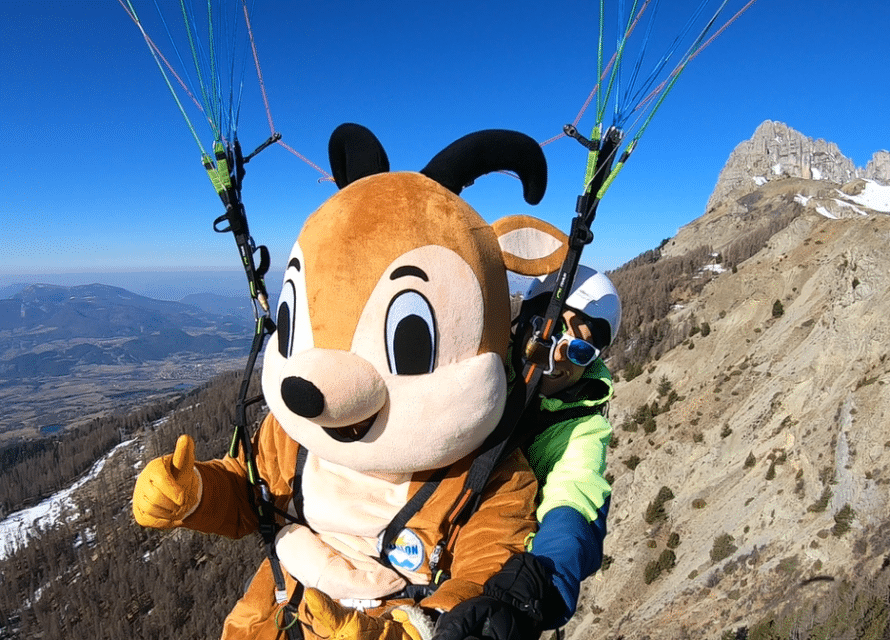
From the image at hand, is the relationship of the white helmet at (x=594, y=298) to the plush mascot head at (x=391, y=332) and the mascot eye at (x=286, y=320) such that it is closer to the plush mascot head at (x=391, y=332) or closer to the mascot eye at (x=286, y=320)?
the plush mascot head at (x=391, y=332)

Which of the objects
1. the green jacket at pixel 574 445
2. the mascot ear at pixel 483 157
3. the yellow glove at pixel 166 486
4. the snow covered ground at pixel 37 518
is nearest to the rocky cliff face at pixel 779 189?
the green jacket at pixel 574 445

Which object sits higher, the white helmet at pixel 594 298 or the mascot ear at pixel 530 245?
the mascot ear at pixel 530 245

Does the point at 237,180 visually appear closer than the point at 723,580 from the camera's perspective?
Yes

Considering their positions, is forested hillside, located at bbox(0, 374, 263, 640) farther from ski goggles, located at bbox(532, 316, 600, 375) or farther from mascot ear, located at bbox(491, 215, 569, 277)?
mascot ear, located at bbox(491, 215, 569, 277)

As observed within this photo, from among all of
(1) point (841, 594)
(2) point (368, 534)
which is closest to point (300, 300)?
(2) point (368, 534)

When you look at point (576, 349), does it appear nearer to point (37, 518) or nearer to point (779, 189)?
point (779, 189)

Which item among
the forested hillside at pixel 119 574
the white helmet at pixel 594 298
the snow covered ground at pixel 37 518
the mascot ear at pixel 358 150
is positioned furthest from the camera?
the snow covered ground at pixel 37 518

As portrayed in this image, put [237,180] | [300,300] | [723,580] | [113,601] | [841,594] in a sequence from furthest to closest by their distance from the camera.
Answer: [113,601]
[723,580]
[841,594]
[237,180]
[300,300]

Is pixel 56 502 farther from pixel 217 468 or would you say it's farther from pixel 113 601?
pixel 217 468
